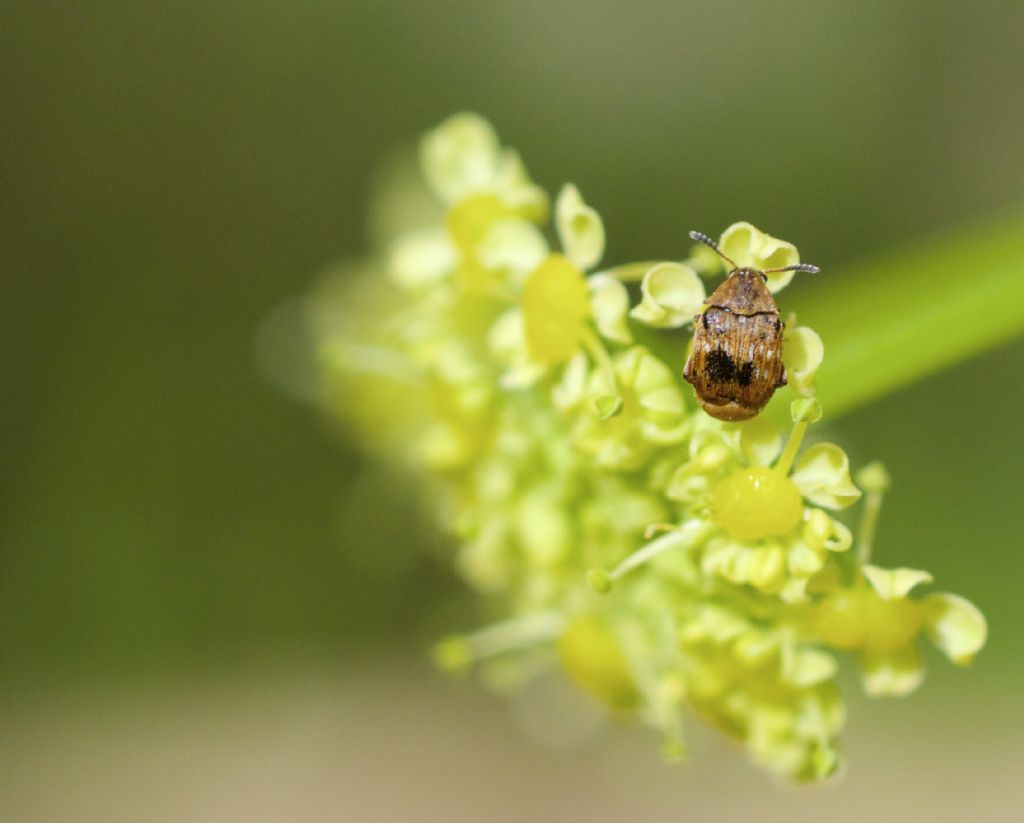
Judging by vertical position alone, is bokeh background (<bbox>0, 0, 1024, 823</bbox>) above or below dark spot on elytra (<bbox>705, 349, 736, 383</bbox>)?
above

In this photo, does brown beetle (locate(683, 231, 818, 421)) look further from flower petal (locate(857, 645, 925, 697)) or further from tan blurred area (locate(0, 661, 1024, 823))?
tan blurred area (locate(0, 661, 1024, 823))

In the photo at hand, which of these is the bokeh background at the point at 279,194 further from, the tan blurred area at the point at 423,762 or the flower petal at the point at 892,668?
the flower petal at the point at 892,668

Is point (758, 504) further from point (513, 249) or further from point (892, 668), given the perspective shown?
point (513, 249)

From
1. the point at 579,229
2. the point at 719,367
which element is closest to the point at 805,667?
the point at 719,367

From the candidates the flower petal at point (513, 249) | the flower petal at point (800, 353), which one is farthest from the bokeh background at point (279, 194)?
the flower petal at point (800, 353)

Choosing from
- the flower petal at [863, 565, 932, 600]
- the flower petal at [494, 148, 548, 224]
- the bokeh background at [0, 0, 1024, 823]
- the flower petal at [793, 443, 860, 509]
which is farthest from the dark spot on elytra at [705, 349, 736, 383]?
the bokeh background at [0, 0, 1024, 823]

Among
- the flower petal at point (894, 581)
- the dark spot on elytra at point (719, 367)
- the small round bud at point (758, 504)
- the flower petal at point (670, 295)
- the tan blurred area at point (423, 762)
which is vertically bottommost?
the flower petal at point (894, 581)

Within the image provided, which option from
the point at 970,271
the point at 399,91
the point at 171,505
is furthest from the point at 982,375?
the point at 171,505
